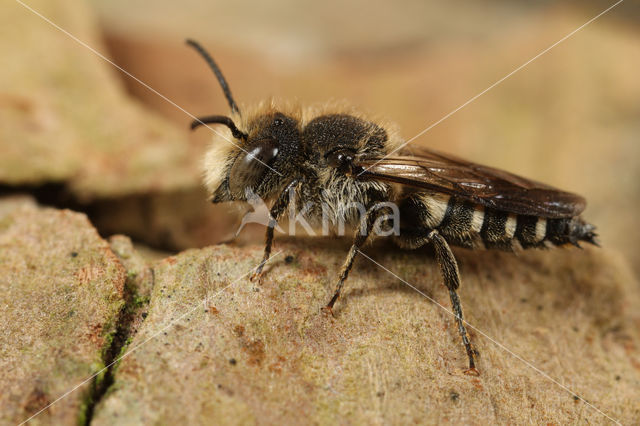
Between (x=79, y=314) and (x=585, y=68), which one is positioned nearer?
(x=79, y=314)

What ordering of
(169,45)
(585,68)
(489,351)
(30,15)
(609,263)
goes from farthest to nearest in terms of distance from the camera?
(169,45)
(585,68)
(30,15)
(609,263)
(489,351)

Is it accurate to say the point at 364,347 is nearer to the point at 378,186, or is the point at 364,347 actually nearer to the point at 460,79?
the point at 378,186

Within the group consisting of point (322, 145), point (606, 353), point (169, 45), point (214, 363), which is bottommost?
point (214, 363)

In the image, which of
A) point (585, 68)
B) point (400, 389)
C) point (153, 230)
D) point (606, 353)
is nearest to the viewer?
point (400, 389)

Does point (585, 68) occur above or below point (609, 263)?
above

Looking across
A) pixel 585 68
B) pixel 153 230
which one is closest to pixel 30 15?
pixel 153 230

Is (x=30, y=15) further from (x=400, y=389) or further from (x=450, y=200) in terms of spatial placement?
(x=400, y=389)

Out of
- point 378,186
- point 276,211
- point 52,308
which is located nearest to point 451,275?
point 378,186
